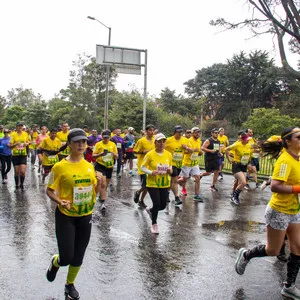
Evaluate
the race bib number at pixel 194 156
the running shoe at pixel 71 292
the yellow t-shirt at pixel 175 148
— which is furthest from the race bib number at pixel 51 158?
the running shoe at pixel 71 292

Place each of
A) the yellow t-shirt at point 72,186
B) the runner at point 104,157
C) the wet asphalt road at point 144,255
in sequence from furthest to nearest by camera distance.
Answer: the runner at point 104,157, the wet asphalt road at point 144,255, the yellow t-shirt at point 72,186

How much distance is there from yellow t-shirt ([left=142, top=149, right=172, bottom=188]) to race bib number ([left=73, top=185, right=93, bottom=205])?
9.00 ft

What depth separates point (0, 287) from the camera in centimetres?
460

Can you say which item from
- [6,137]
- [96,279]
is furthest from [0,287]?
[6,137]

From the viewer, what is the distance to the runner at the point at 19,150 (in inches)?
457

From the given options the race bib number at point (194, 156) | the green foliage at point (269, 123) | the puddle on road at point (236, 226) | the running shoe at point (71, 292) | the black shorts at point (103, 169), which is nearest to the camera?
the running shoe at point (71, 292)

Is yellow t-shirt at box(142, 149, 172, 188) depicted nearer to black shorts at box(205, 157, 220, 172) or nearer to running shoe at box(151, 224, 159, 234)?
running shoe at box(151, 224, 159, 234)

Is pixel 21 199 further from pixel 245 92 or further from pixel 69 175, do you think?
pixel 245 92

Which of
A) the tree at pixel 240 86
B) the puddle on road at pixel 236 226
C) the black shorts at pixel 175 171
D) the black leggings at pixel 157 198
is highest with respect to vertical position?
the tree at pixel 240 86

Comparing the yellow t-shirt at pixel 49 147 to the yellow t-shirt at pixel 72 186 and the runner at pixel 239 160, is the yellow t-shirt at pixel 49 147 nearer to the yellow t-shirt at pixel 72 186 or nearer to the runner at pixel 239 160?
the runner at pixel 239 160

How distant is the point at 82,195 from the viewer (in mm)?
4391

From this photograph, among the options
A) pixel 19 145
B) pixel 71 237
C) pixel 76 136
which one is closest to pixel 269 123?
pixel 19 145

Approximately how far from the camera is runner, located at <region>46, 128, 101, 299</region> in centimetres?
430

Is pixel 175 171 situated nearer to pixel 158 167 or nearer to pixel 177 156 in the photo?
pixel 177 156
